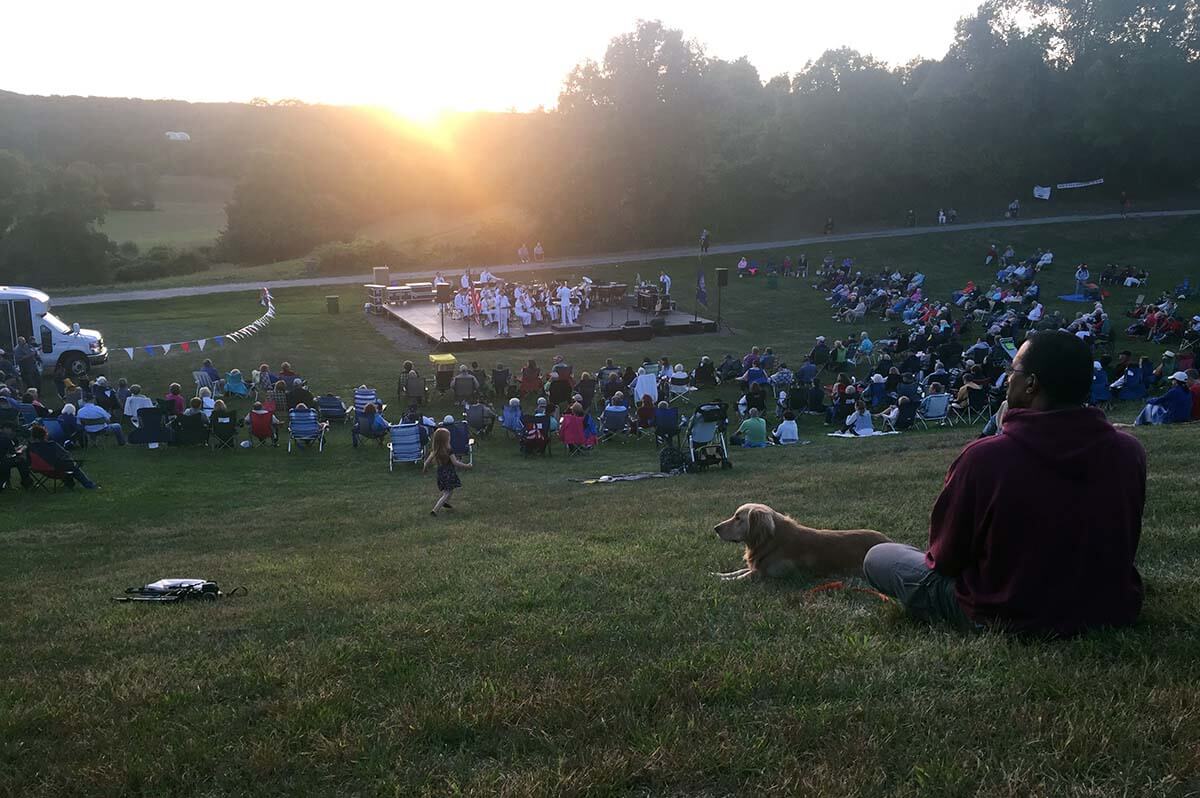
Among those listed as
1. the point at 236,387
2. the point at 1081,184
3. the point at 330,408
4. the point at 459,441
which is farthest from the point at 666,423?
the point at 1081,184

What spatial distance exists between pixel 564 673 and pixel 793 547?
9.26 feet

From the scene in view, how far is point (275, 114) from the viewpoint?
105m

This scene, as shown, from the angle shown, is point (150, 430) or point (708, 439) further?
point (150, 430)

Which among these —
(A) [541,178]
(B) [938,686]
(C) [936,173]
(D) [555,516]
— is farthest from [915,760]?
(C) [936,173]

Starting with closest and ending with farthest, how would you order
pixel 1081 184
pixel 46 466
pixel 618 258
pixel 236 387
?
pixel 46 466
pixel 236 387
pixel 618 258
pixel 1081 184

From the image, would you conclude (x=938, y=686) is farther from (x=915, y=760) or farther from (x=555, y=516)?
(x=555, y=516)

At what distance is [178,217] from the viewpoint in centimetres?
7300

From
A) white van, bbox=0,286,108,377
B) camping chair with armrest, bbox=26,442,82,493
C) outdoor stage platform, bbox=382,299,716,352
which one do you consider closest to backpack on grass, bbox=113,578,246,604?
camping chair with armrest, bbox=26,442,82,493

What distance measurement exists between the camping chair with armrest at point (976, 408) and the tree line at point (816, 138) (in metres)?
33.1

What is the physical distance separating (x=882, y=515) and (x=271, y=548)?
269 inches

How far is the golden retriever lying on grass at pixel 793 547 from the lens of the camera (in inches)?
275

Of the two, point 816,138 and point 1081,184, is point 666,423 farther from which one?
point 1081,184

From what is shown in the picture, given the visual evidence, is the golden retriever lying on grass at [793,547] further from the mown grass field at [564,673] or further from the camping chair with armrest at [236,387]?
the camping chair with armrest at [236,387]

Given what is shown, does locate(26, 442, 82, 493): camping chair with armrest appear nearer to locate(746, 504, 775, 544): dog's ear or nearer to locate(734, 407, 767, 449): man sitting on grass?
locate(734, 407, 767, 449): man sitting on grass
